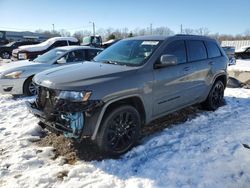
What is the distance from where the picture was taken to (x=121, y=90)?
13.8 ft

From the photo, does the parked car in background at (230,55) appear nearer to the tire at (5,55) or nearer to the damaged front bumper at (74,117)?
the damaged front bumper at (74,117)

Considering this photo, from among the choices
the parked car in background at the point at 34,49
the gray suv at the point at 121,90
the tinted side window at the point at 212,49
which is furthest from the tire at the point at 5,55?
the tinted side window at the point at 212,49

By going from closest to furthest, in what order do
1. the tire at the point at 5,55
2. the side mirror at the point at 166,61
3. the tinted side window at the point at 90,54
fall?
the side mirror at the point at 166,61, the tinted side window at the point at 90,54, the tire at the point at 5,55

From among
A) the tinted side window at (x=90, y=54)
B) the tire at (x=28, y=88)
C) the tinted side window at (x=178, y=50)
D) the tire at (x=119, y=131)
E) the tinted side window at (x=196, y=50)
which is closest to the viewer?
the tire at (x=119, y=131)

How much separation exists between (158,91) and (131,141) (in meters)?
0.96

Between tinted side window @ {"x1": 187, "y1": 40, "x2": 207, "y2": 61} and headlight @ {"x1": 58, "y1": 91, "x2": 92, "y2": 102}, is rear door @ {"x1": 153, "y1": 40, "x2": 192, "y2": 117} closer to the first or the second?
tinted side window @ {"x1": 187, "y1": 40, "x2": 207, "y2": 61}

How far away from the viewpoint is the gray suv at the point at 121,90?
396 centimetres

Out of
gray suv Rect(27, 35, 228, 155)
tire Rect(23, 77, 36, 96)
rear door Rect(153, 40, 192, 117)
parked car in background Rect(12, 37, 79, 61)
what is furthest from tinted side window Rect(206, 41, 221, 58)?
parked car in background Rect(12, 37, 79, 61)

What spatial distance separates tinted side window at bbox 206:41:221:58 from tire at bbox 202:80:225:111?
0.68 metres

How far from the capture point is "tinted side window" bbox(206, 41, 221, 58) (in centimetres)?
660

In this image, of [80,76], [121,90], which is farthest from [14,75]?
[121,90]

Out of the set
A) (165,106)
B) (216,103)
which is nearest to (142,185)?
(165,106)

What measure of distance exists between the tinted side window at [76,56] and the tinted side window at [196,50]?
430 cm

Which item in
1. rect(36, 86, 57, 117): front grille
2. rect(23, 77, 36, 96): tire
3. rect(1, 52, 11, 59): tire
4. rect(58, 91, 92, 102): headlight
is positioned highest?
rect(58, 91, 92, 102): headlight
